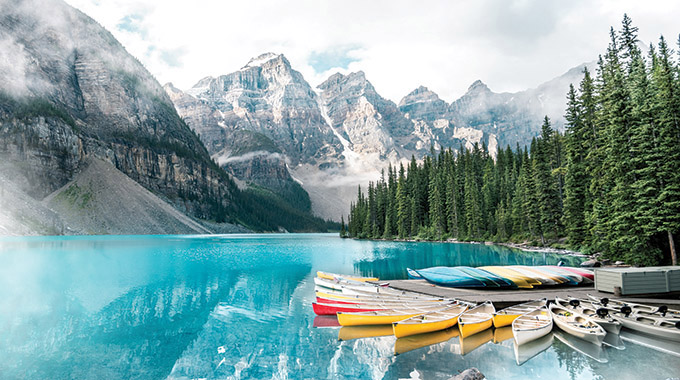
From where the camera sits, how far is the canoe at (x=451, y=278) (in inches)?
972

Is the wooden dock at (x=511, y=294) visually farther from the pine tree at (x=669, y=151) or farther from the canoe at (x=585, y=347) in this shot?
the pine tree at (x=669, y=151)

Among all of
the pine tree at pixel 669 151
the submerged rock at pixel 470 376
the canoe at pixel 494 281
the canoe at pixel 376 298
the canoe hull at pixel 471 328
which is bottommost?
the submerged rock at pixel 470 376

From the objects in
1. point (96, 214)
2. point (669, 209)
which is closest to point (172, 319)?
point (669, 209)

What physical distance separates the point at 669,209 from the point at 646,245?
3.84m

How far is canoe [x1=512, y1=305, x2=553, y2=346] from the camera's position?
51.1ft

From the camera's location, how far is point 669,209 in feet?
86.7

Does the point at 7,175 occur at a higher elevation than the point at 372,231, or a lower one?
higher

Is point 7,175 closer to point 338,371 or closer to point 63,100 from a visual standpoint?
point 63,100

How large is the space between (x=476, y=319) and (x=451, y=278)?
770 centimetres

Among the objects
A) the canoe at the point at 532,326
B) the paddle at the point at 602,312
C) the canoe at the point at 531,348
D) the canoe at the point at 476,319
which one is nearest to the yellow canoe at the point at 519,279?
the canoe at the point at 532,326

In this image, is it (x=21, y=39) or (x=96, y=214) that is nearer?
(x=96, y=214)

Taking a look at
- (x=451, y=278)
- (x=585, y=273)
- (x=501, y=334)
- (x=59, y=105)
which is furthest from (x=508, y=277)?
(x=59, y=105)

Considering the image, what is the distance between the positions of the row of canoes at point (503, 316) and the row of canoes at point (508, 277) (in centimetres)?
371

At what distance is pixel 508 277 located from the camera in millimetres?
24844
